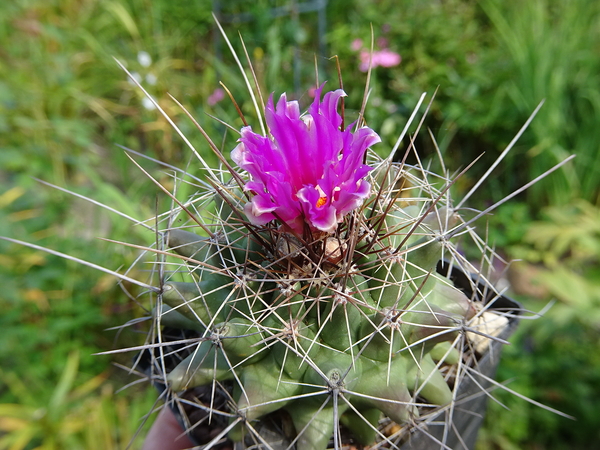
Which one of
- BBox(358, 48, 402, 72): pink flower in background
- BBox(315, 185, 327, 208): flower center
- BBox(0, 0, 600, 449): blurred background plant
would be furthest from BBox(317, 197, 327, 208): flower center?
BBox(358, 48, 402, 72): pink flower in background

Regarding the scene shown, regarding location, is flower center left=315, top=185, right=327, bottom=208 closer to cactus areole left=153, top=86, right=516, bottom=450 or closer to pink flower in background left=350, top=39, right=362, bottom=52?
cactus areole left=153, top=86, right=516, bottom=450

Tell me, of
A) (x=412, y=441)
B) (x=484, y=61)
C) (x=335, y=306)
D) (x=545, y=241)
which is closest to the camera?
(x=335, y=306)

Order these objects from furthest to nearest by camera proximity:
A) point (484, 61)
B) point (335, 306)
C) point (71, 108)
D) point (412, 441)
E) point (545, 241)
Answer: point (71, 108)
point (484, 61)
point (545, 241)
point (412, 441)
point (335, 306)

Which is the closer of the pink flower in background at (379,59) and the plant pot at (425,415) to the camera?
the plant pot at (425,415)

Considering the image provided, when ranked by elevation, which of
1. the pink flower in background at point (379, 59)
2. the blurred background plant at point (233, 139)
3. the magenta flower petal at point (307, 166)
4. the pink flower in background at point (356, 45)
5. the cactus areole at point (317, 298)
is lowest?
the blurred background plant at point (233, 139)

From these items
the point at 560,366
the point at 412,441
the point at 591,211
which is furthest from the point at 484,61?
the point at 412,441

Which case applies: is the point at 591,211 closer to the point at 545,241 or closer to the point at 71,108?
the point at 545,241

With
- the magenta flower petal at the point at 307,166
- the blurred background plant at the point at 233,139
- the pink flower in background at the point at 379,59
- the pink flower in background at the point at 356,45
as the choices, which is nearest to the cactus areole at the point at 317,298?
the magenta flower petal at the point at 307,166

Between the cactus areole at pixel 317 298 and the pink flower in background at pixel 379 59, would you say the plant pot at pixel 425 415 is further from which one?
the pink flower in background at pixel 379 59
